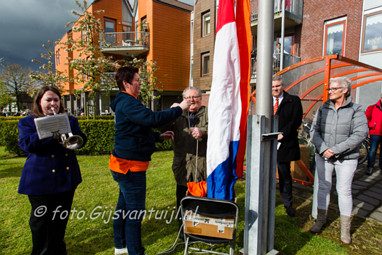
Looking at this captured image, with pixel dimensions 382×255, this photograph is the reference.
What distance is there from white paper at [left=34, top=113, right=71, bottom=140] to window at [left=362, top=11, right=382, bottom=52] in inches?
506

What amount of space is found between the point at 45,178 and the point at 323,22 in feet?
46.3

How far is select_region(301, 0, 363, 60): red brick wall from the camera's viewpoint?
11008 millimetres

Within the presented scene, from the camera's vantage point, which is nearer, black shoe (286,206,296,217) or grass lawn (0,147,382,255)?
grass lawn (0,147,382,255)

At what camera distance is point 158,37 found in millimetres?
20312

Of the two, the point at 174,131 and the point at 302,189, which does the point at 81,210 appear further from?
the point at 302,189

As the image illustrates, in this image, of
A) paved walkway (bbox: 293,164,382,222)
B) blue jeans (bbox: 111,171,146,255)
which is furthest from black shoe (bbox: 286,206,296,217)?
blue jeans (bbox: 111,171,146,255)

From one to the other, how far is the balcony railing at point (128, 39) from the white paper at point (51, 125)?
18620 millimetres

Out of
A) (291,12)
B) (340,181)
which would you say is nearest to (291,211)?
(340,181)

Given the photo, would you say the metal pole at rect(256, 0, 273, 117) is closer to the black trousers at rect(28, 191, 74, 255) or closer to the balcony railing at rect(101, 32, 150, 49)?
the black trousers at rect(28, 191, 74, 255)

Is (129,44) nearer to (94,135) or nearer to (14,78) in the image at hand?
(94,135)

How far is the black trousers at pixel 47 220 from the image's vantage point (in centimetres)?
241

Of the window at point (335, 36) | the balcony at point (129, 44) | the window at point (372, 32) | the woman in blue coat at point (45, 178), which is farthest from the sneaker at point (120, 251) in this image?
the balcony at point (129, 44)

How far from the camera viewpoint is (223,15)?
2309 mm

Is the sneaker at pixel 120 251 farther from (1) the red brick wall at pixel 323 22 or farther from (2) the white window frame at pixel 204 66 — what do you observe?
(2) the white window frame at pixel 204 66
